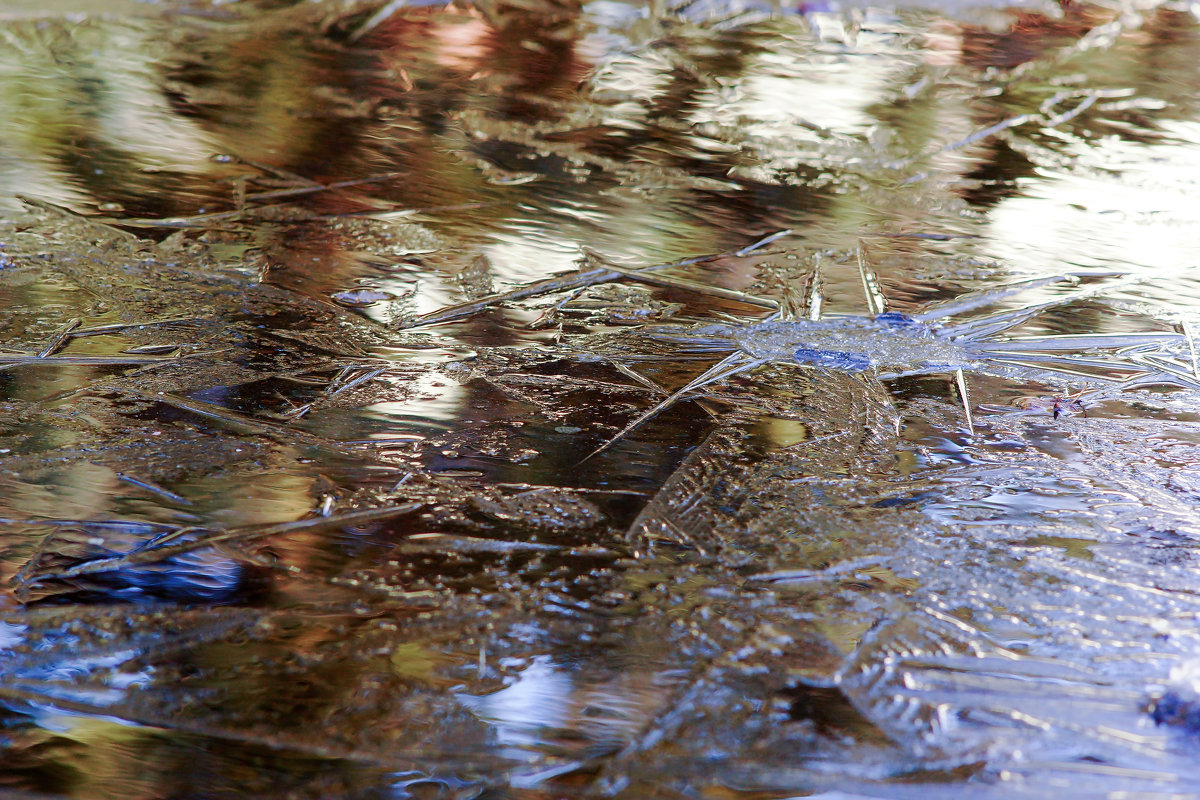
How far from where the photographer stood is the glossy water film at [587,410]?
86 cm

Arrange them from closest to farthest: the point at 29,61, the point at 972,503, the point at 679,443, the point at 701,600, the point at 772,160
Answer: the point at 701,600 < the point at 972,503 < the point at 679,443 < the point at 772,160 < the point at 29,61

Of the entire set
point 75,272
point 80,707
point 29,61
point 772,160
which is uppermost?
point 29,61

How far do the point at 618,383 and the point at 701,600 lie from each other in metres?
0.47

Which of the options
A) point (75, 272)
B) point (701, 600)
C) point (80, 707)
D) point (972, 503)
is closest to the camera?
point (80, 707)

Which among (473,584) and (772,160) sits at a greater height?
(772,160)

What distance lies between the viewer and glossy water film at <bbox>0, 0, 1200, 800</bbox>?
865 mm

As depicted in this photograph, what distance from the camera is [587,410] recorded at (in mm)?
1334

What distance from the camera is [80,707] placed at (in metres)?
0.86

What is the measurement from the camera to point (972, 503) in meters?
1.17

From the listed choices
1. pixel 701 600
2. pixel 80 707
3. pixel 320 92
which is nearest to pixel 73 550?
pixel 80 707

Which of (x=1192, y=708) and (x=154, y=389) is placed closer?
(x=1192, y=708)

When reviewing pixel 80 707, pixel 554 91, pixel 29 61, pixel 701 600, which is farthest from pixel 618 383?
pixel 29 61

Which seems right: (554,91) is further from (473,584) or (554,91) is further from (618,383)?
(473,584)

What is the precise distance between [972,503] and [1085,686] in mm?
294
